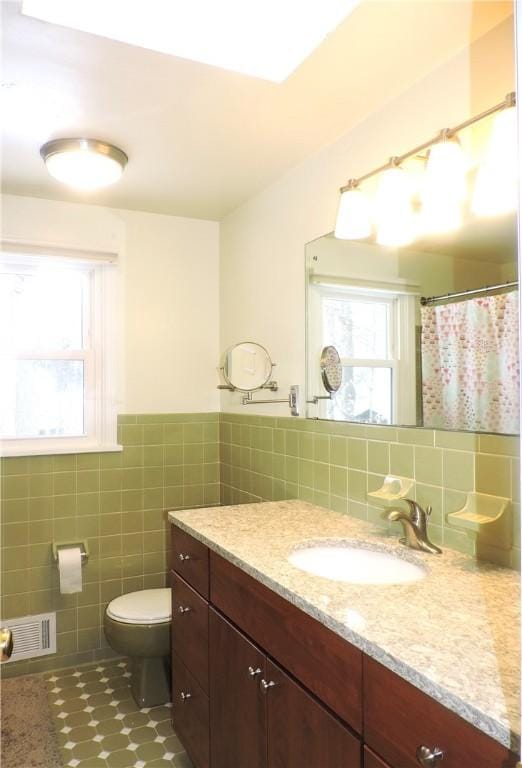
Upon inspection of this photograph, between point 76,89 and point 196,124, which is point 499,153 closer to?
point 196,124

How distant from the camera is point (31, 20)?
140cm

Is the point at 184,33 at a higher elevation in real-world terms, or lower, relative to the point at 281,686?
higher

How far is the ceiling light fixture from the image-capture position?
1.32 meters

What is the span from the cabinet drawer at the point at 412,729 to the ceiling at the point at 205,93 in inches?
59.7

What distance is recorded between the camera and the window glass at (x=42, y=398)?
2.73 m

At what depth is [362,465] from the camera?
1.96 m

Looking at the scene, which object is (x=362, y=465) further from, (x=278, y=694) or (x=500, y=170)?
(x=500, y=170)

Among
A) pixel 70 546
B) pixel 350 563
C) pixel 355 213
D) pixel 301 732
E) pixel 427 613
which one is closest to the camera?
pixel 427 613

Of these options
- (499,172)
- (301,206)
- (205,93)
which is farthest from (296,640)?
(301,206)

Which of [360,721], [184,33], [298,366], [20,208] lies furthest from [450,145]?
[20,208]

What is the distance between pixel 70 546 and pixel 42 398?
747 millimetres

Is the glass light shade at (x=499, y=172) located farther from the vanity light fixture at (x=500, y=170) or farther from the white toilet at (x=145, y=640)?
the white toilet at (x=145, y=640)

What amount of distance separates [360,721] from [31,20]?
1.77 meters

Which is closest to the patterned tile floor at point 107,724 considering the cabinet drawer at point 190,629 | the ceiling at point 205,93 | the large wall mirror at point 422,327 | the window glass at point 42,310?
the cabinet drawer at point 190,629
